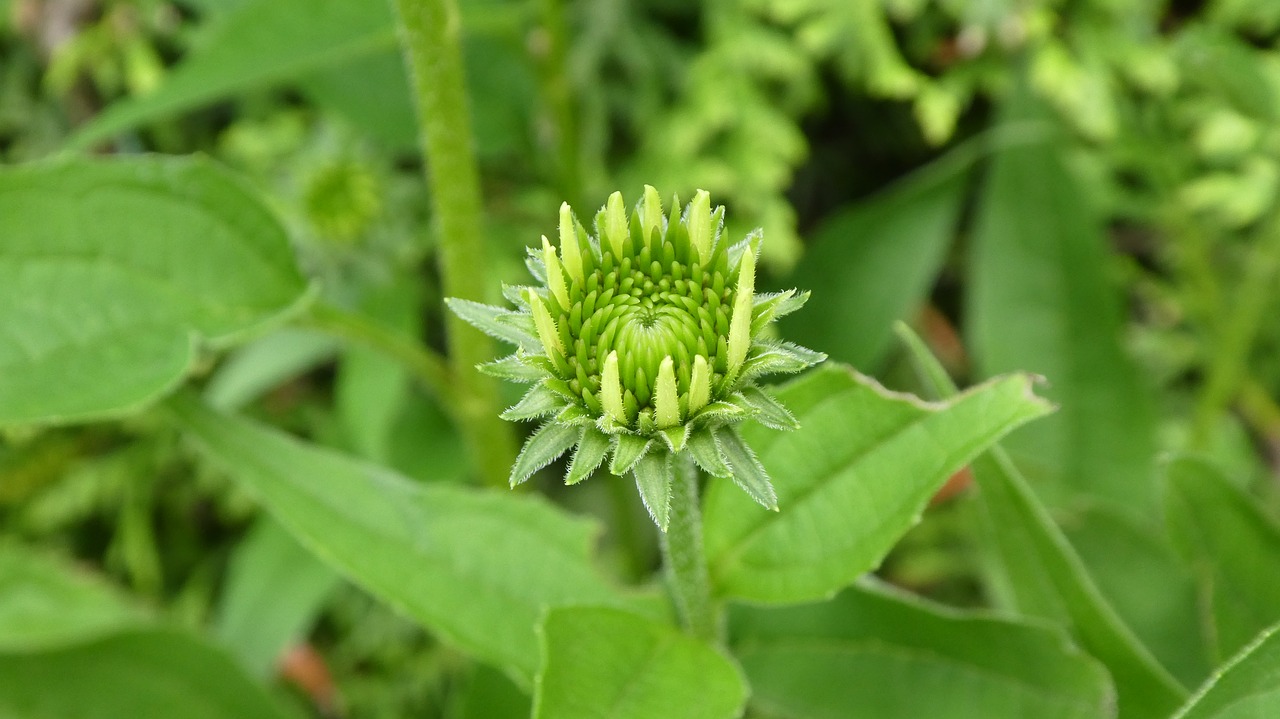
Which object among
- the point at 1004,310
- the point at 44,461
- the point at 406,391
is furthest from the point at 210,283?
the point at 44,461

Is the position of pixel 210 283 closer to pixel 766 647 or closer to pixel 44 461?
pixel 766 647

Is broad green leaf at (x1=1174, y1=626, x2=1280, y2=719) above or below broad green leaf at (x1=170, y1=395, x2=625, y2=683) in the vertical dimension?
above

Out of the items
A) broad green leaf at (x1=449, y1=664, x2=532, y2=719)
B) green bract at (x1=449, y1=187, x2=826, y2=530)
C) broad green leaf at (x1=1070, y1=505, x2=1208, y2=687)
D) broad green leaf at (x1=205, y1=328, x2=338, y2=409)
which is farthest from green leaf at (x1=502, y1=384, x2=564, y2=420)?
broad green leaf at (x1=205, y1=328, x2=338, y2=409)

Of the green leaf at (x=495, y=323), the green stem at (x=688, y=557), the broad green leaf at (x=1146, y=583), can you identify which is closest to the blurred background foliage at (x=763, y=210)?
the broad green leaf at (x=1146, y=583)

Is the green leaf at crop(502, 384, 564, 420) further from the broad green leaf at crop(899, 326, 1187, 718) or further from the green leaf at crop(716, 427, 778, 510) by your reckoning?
the broad green leaf at crop(899, 326, 1187, 718)

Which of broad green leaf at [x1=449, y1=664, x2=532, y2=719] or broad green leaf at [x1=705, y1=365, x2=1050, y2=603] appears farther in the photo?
broad green leaf at [x1=449, y1=664, x2=532, y2=719]

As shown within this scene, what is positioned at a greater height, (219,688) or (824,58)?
(824,58)

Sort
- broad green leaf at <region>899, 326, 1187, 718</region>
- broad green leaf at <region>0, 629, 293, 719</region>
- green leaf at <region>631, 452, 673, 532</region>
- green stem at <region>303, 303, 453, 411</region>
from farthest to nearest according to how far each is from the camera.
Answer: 1. broad green leaf at <region>0, 629, 293, 719</region>
2. green stem at <region>303, 303, 453, 411</region>
3. broad green leaf at <region>899, 326, 1187, 718</region>
4. green leaf at <region>631, 452, 673, 532</region>

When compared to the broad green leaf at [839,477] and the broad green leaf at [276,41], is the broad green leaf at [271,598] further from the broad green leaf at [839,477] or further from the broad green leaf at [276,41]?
the broad green leaf at [839,477]
